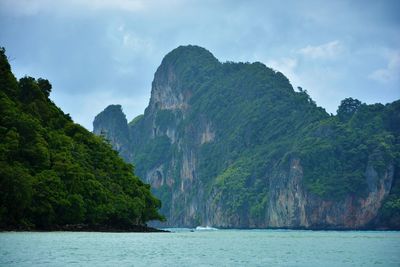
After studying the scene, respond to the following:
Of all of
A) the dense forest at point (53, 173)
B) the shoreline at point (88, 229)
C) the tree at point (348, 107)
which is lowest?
the shoreline at point (88, 229)

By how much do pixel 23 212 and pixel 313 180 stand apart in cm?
9874

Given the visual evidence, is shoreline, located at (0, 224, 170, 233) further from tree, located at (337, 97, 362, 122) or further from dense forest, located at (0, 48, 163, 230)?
tree, located at (337, 97, 362, 122)

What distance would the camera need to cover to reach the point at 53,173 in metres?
69.6

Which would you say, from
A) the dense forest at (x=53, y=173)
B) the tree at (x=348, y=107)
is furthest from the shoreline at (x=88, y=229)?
the tree at (x=348, y=107)

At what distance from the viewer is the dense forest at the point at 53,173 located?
209 feet

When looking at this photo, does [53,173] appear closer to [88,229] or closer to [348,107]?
[88,229]

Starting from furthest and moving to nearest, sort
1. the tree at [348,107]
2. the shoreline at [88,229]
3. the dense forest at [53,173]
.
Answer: the tree at [348,107], the shoreline at [88,229], the dense forest at [53,173]

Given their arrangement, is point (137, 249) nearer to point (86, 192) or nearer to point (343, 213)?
point (86, 192)

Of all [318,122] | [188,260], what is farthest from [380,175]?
[188,260]

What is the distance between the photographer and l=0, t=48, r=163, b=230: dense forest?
63656 millimetres

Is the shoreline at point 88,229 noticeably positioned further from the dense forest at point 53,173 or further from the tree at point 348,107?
the tree at point 348,107

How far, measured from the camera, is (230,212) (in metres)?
179

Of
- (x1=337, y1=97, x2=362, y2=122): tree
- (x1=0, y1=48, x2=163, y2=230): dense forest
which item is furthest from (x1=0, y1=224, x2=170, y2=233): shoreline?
(x1=337, y1=97, x2=362, y2=122): tree

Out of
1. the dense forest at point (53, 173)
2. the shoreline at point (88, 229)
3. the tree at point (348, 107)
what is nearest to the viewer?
the dense forest at point (53, 173)
